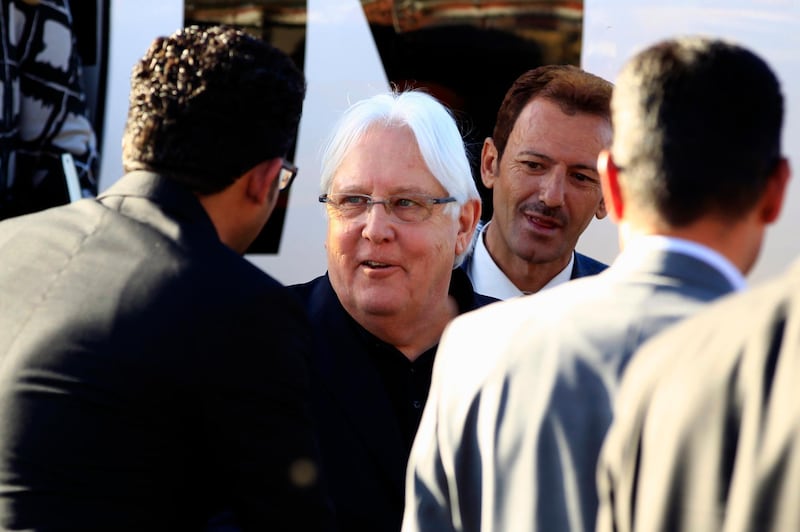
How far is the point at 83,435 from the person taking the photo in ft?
4.99

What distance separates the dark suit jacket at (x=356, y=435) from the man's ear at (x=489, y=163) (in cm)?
112

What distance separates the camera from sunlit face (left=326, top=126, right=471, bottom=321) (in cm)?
255

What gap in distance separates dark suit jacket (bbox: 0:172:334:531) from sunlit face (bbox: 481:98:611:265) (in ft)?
5.57

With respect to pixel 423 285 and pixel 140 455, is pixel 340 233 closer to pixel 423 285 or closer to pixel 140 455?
pixel 423 285

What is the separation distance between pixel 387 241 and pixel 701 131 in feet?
4.36

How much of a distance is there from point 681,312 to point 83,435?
75 cm

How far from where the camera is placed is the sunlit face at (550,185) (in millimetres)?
3264

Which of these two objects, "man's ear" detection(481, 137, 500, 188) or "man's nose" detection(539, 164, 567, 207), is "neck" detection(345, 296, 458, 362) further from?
"man's ear" detection(481, 137, 500, 188)

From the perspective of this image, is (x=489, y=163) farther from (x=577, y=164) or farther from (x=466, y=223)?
(x=466, y=223)

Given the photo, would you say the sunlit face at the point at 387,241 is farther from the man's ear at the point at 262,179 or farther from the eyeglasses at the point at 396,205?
the man's ear at the point at 262,179

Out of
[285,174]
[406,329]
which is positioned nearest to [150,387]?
[285,174]

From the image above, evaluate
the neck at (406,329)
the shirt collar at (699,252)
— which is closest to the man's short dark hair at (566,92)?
the neck at (406,329)

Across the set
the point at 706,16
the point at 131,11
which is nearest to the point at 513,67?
the point at 706,16

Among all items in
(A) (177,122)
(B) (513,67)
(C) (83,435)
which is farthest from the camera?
(B) (513,67)
